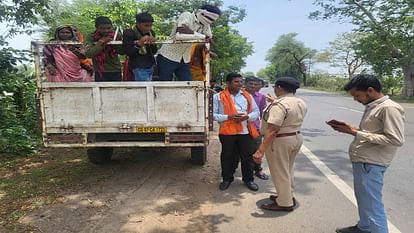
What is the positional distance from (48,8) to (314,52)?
231 feet

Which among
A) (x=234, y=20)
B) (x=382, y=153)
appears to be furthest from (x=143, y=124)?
(x=234, y=20)

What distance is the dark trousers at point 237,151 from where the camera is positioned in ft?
16.8

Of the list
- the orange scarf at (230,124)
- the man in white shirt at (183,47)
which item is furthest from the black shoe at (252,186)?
the man in white shirt at (183,47)

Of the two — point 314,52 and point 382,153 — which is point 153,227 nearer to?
point 382,153

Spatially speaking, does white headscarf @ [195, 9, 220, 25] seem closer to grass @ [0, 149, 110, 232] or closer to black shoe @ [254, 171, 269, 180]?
black shoe @ [254, 171, 269, 180]

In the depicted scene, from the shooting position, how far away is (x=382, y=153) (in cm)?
327

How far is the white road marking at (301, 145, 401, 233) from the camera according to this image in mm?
3922

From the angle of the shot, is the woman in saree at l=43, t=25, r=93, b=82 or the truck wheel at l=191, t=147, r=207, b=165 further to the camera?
the truck wheel at l=191, t=147, r=207, b=165

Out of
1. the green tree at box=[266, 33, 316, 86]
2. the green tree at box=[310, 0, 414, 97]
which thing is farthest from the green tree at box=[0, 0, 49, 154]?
the green tree at box=[266, 33, 316, 86]

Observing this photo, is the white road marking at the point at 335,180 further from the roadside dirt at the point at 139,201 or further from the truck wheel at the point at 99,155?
the truck wheel at the point at 99,155

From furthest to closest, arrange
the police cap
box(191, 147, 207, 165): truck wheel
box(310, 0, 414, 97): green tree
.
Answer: box(310, 0, 414, 97): green tree
box(191, 147, 207, 165): truck wheel
the police cap

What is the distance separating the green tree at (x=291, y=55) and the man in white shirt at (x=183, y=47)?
6959 cm

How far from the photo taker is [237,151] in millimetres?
5285

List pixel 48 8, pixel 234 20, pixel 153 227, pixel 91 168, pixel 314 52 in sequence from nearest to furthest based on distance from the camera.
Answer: pixel 153 227 → pixel 91 168 → pixel 48 8 → pixel 234 20 → pixel 314 52
